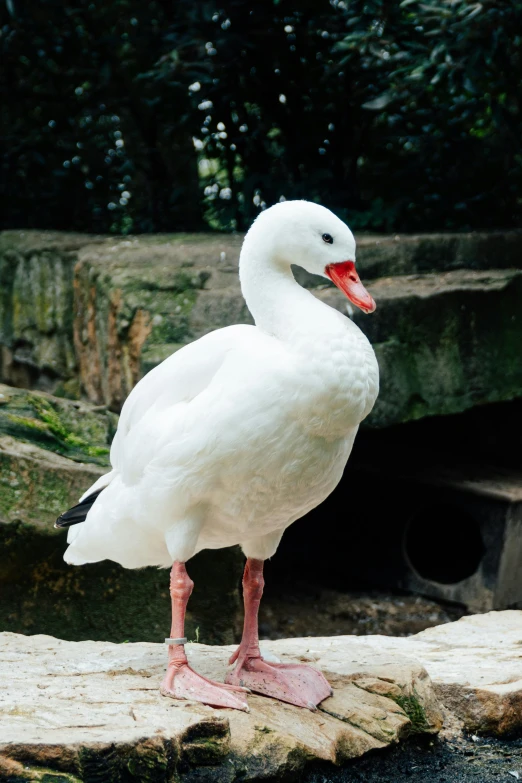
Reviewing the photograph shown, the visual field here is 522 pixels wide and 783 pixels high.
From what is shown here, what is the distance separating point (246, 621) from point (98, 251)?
3457mm

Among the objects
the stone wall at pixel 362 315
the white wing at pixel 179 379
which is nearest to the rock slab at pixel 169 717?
the white wing at pixel 179 379

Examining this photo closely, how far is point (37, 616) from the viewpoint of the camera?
14.1 ft

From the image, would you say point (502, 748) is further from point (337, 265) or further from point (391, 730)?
point (337, 265)

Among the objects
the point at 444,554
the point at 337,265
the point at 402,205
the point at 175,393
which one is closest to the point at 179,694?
the point at 175,393

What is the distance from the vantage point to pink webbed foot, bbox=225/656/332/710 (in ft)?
10.7

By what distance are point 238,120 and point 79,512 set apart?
4.76 metres

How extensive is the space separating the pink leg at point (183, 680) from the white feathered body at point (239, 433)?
0.10m

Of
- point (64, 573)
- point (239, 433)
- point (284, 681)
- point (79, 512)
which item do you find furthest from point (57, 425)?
point (239, 433)

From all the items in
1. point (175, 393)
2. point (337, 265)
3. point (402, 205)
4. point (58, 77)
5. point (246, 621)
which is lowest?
point (246, 621)

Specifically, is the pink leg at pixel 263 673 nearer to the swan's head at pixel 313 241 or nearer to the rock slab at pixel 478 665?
the rock slab at pixel 478 665

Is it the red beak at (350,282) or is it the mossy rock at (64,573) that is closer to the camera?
the red beak at (350,282)

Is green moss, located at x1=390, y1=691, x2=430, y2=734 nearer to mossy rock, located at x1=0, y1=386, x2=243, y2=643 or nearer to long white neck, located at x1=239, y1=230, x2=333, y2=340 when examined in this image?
long white neck, located at x1=239, y1=230, x2=333, y2=340

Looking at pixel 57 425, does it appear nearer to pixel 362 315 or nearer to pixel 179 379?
pixel 362 315

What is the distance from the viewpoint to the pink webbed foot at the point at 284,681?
128 inches
